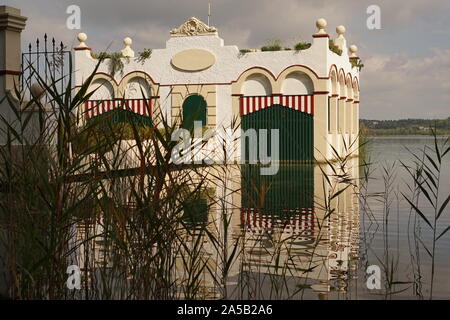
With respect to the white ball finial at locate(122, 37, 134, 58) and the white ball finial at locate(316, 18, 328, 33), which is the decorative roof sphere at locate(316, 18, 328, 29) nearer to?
the white ball finial at locate(316, 18, 328, 33)

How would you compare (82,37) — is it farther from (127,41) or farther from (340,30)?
(340,30)

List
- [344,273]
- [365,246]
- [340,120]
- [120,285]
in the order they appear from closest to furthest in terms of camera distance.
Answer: [120,285] → [344,273] → [365,246] → [340,120]

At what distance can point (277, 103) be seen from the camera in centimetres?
2578

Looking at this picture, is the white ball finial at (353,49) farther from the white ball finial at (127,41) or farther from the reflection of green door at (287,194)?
the reflection of green door at (287,194)

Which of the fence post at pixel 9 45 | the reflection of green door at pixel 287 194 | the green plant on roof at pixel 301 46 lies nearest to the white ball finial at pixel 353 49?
the green plant on roof at pixel 301 46

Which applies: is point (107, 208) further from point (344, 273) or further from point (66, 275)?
point (344, 273)

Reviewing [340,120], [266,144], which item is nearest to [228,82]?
[266,144]

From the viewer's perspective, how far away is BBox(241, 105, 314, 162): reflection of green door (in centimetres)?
2562

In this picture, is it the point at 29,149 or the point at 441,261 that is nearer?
the point at 29,149

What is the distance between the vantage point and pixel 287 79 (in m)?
25.7

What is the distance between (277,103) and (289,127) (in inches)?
42.1
